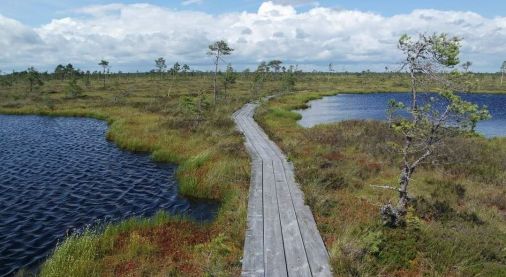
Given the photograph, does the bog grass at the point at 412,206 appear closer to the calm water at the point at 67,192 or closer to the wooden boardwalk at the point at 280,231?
the wooden boardwalk at the point at 280,231

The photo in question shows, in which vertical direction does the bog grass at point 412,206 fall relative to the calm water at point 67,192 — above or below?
above

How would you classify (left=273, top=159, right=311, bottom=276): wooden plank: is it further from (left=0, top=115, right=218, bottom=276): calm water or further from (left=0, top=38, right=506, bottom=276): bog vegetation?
(left=0, top=115, right=218, bottom=276): calm water

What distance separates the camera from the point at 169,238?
1371 centimetres

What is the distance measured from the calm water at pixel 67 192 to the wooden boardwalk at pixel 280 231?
3169 mm

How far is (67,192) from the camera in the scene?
22.7 m

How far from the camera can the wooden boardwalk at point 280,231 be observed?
10875mm

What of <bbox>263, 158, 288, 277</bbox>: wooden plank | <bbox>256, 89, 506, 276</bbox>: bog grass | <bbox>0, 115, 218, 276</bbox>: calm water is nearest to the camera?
<bbox>263, 158, 288, 277</bbox>: wooden plank

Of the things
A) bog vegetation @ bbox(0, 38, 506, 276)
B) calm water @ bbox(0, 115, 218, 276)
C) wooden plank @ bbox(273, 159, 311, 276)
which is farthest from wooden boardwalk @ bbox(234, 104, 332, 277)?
calm water @ bbox(0, 115, 218, 276)

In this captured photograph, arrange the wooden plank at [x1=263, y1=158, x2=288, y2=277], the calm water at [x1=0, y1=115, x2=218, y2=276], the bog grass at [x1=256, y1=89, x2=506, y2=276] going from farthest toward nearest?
the calm water at [x1=0, y1=115, x2=218, y2=276], the bog grass at [x1=256, y1=89, x2=506, y2=276], the wooden plank at [x1=263, y1=158, x2=288, y2=277]

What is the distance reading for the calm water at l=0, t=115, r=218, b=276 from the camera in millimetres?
16656

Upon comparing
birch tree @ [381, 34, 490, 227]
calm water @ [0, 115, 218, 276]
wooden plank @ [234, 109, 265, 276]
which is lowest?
calm water @ [0, 115, 218, 276]

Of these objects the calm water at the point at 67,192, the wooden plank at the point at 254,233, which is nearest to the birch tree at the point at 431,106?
the wooden plank at the point at 254,233

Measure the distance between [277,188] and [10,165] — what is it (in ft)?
68.4

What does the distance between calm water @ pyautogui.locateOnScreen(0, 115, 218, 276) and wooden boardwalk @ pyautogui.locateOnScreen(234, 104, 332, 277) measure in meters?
3.17
